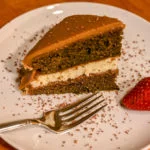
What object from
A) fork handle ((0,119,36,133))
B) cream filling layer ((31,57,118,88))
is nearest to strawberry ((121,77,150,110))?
cream filling layer ((31,57,118,88))

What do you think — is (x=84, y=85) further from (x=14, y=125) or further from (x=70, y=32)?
(x=14, y=125)

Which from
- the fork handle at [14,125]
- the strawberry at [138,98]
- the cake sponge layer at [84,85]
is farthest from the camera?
the cake sponge layer at [84,85]

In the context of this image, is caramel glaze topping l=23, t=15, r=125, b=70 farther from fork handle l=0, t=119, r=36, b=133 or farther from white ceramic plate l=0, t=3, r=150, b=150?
fork handle l=0, t=119, r=36, b=133

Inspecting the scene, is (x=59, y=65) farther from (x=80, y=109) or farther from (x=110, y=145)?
(x=110, y=145)

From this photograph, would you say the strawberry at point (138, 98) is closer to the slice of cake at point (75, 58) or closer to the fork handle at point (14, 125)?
the slice of cake at point (75, 58)

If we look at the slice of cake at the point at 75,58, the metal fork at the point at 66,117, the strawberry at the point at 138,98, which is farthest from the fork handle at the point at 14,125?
the strawberry at the point at 138,98
